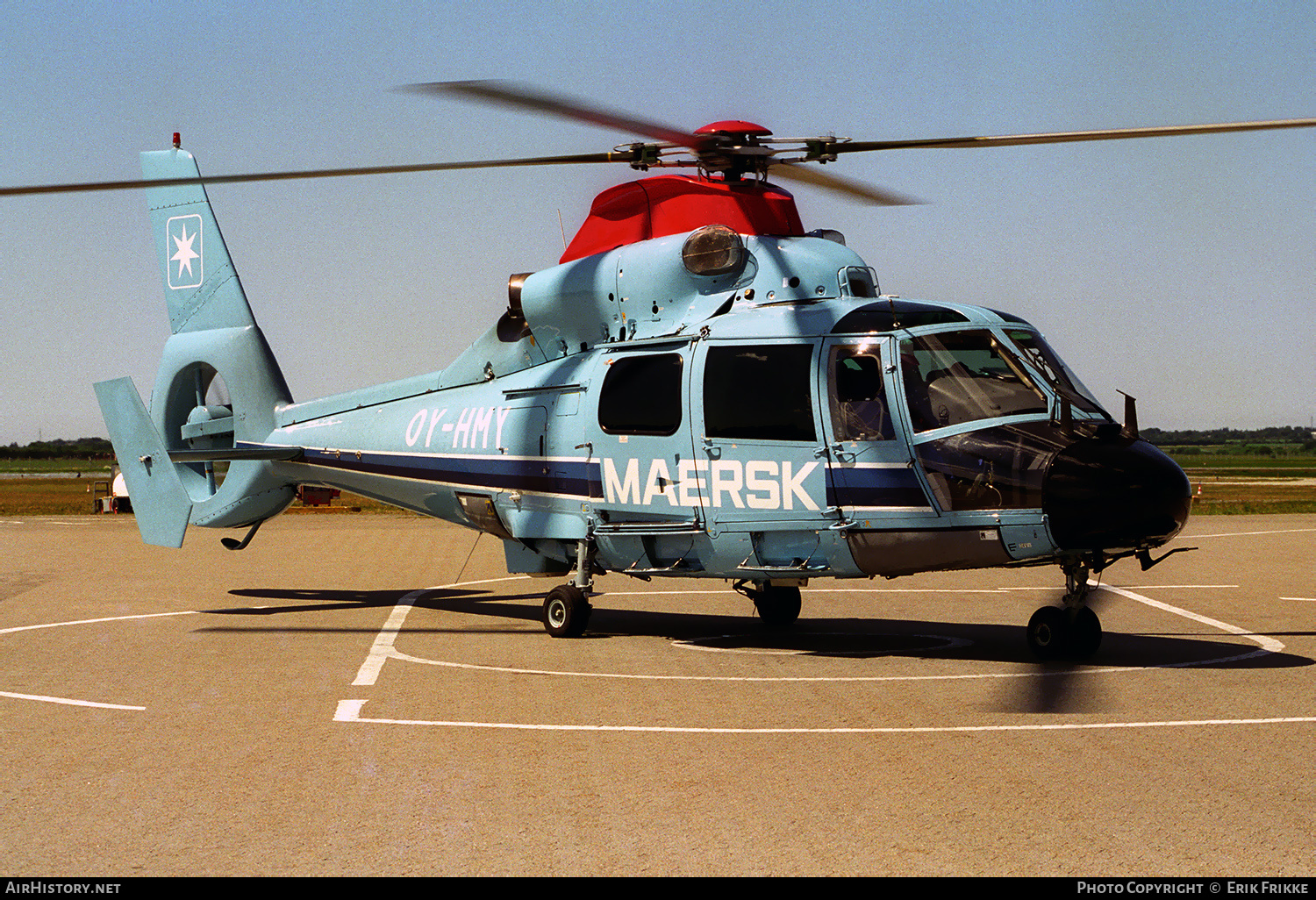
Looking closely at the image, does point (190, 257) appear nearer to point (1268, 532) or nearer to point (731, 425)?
point (731, 425)

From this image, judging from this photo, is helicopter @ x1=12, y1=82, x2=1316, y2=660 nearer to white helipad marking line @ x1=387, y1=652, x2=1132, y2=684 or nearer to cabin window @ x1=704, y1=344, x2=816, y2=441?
cabin window @ x1=704, y1=344, x2=816, y2=441

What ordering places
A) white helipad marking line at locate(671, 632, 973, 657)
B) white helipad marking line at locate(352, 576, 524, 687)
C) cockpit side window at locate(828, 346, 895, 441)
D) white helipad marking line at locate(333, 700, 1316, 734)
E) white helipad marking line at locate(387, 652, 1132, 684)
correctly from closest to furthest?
white helipad marking line at locate(333, 700, 1316, 734) < white helipad marking line at locate(387, 652, 1132, 684) < white helipad marking line at locate(352, 576, 524, 687) < cockpit side window at locate(828, 346, 895, 441) < white helipad marking line at locate(671, 632, 973, 657)

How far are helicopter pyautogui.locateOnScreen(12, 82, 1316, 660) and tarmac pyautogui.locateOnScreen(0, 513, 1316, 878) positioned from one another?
1.13m

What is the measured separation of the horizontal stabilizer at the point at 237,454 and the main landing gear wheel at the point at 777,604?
22.1 feet

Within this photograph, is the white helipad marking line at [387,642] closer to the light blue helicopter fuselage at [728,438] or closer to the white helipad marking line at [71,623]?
the light blue helicopter fuselage at [728,438]

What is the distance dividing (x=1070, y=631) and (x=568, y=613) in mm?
5259

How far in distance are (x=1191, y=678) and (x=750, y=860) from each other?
20.4 ft

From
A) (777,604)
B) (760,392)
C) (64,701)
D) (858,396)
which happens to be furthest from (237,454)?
(858,396)

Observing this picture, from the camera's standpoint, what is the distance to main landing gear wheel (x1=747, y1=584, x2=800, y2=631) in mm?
14234

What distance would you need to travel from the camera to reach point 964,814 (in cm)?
632

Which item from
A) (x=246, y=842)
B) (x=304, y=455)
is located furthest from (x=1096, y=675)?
(x=304, y=455)

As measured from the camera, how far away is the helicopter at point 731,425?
34.7ft

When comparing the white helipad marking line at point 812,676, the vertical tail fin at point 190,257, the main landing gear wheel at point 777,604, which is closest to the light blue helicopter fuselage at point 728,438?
the white helipad marking line at point 812,676

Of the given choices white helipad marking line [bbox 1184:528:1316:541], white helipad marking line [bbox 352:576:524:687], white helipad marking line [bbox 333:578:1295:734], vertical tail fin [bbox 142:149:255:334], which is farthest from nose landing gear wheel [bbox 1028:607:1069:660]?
white helipad marking line [bbox 1184:528:1316:541]
